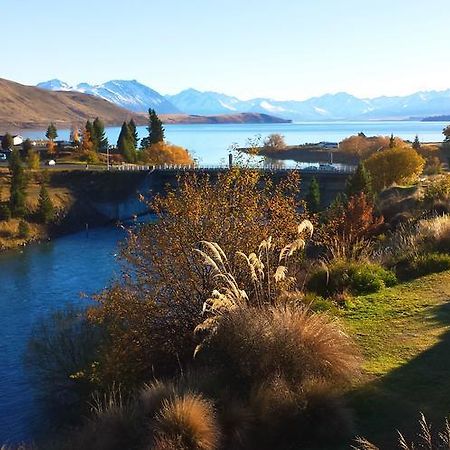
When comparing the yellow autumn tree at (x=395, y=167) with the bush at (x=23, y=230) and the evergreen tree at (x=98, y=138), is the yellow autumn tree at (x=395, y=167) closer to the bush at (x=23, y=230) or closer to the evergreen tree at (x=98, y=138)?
the bush at (x=23, y=230)

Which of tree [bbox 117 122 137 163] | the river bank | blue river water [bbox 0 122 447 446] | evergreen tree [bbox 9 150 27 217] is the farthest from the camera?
tree [bbox 117 122 137 163]

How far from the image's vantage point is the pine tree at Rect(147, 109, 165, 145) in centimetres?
10675

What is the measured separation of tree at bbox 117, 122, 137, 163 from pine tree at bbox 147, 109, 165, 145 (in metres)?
3.89

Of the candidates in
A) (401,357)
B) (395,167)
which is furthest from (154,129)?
(401,357)

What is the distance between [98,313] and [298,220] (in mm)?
5207

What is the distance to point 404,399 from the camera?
830 centimetres

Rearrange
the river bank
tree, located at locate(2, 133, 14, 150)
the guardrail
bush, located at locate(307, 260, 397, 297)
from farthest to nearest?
tree, located at locate(2, 133, 14, 150) < the guardrail < the river bank < bush, located at locate(307, 260, 397, 297)

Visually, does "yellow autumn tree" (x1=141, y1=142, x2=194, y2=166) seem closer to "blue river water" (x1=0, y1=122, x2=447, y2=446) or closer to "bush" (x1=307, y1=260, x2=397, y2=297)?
"blue river water" (x1=0, y1=122, x2=447, y2=446)

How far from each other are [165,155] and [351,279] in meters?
92.8

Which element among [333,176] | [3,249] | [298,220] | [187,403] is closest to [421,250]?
[298,220]

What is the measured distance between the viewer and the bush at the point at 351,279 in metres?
13.9

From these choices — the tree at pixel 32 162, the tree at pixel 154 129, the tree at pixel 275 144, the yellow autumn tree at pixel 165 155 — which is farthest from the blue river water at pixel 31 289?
the tree at pixel 275 144

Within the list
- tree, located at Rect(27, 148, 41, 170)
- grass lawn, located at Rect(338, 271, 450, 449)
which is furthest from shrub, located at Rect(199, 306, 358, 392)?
tree, located at Rect(27, 148, 41, 170)

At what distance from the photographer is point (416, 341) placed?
10320 millimetres
